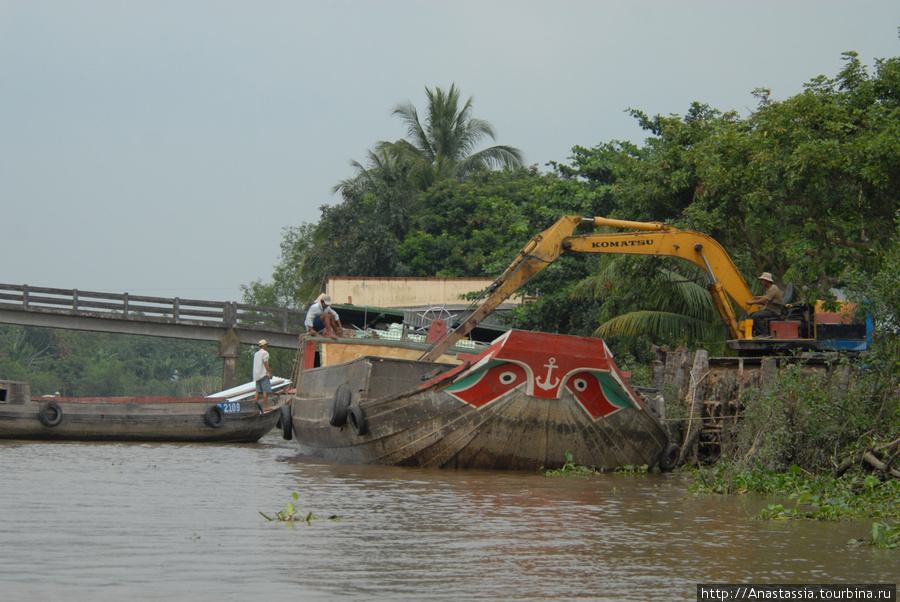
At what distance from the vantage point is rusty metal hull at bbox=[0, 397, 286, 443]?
20.5 metres

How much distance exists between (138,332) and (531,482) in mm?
25143

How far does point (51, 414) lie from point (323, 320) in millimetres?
7348

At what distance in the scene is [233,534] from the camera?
690 centimetres

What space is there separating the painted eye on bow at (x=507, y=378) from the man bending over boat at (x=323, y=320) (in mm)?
5093

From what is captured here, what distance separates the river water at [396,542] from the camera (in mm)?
5238

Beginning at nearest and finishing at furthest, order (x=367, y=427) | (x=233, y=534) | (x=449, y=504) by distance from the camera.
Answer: (x=233, y=534) → (x=449, y=504) → (x=367, y=427)

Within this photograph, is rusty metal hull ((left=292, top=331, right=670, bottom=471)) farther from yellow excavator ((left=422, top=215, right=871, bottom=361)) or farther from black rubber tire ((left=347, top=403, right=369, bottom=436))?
yellow excavator ((left=422, top=215, right=871, bottom=361))

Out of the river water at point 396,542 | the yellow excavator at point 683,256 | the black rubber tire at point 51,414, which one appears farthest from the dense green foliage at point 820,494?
the black rubber tire at point 51,414

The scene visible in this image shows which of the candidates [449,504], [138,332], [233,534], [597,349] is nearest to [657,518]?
[449,504]

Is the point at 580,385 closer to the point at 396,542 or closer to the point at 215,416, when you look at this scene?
the point at 396,542

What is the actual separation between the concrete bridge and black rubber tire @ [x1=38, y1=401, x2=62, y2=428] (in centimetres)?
1236

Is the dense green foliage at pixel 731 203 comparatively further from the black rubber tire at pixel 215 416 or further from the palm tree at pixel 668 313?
the black rubber tire at pixel 215 416

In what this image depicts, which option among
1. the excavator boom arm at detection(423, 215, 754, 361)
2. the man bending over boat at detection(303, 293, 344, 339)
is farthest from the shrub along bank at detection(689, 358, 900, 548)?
the man bending over boat at detection(303, 293, 344, 339)

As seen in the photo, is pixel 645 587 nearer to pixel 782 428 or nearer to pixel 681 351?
pixel 782 428
